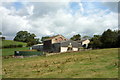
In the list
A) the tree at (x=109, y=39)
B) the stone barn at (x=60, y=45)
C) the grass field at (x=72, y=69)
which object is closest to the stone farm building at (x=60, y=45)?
the stone barn at (x=60, y=45)

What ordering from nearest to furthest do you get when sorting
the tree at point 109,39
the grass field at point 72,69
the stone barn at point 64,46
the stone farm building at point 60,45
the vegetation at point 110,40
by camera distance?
the grass field at point 72,69, the vegetation at point 110,40, the tree at point 109,39, the stone barn at point 64,46, the stone farm building at point 60,45

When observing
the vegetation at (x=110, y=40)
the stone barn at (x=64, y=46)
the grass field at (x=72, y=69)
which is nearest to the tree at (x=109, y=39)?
the vegetation at (x=110, y=40)

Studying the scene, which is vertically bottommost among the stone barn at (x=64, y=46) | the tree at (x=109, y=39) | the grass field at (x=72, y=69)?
the grass field at (x=72, y=69)

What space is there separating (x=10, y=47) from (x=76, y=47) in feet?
122

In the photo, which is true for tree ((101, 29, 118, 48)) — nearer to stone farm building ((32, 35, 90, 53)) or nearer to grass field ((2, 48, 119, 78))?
stone farm building ((32, 35, 90, 53))

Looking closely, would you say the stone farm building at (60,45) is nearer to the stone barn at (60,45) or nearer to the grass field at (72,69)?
the stone barn at (60,45)

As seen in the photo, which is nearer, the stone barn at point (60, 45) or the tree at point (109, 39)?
the tree at point (109, 39)

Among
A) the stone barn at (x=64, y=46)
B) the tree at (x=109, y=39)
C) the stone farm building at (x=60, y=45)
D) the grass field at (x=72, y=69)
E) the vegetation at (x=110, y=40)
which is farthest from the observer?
the stone farm building at (x=60, y=45)

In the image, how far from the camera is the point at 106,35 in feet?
152

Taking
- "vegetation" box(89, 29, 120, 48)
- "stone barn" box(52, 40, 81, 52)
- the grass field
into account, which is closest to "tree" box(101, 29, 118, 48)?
"vegetation" box(89, 29, 120, 48)

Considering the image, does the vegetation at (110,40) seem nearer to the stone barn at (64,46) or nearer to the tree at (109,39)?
the tree at (109,39)

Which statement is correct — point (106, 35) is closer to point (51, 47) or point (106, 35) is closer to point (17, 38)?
point (51, 47)

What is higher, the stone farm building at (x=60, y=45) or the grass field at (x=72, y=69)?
the stone farm building at (x=60, y=45)

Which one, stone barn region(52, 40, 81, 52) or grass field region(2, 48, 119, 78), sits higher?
stone barn region(52, 40, 81, 52)
